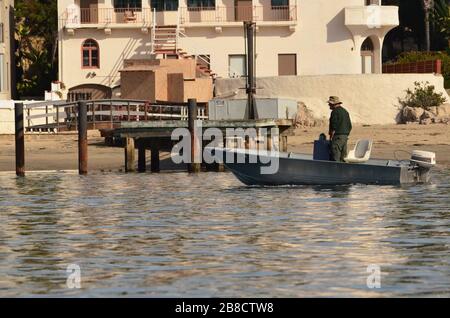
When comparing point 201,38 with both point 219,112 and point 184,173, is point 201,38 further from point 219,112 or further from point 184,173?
point 184,173

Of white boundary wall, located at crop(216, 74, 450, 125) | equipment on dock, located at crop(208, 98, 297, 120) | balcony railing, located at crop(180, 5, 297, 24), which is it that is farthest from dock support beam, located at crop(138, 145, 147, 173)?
balcony railing, located at crop(180, 5, 297, 24)

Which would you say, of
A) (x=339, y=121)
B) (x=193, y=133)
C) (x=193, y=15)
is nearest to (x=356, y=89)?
(x=193, y=15)

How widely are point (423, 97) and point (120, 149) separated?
18.4 meters

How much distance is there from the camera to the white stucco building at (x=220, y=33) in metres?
73.1

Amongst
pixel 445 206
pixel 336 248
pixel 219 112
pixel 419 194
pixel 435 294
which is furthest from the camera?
pixel 219 112

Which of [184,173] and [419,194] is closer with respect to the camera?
[419,194]

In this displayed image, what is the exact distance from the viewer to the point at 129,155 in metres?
44.8

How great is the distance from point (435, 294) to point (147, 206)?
1454cm

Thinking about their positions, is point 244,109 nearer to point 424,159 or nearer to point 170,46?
point 170,46

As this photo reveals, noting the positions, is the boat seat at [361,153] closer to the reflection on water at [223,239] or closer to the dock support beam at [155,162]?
the reflection on water at [223,239]

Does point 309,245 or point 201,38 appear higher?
point 201,38

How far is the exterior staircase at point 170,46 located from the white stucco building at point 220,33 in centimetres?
8

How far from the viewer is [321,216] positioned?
30.5 meters
